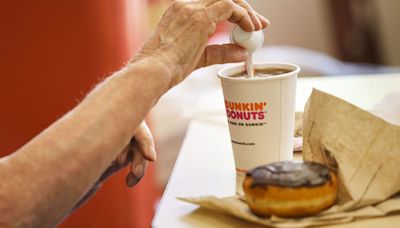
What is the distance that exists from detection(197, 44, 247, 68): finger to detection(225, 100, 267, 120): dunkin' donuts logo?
0.09m

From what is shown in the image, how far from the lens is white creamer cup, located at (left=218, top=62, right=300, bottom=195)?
912 millimetres

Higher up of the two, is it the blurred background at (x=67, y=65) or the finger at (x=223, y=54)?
the finger at (x=223, y=54)

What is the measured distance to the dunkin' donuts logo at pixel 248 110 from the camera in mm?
917

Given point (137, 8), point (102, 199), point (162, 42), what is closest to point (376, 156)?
point (162, 42)

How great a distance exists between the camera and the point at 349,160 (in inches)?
32.7

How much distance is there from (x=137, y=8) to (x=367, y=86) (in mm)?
754

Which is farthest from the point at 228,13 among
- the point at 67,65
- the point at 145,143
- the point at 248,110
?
the point at 67,65

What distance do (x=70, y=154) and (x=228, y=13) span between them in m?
0.33

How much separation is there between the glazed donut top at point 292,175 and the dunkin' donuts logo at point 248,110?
0.15m

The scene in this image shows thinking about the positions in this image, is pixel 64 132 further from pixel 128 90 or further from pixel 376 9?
pixel 376 9

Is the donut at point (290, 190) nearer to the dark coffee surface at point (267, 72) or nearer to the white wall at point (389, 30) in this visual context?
the dark coffee surface at point (267, 72)

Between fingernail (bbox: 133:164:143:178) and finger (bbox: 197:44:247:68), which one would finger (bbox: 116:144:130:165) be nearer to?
fingernail (bbox: 133:164:143:178)

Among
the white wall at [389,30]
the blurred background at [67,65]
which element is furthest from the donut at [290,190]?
the white wall at [389,30]

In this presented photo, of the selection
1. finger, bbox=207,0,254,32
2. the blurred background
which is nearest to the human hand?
finger, bbox=207,0,254,32
